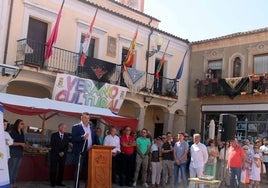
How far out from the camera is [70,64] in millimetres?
16406

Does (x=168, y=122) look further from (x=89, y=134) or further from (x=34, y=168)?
(x=89, y=134)

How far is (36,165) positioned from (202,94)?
12.2 meters

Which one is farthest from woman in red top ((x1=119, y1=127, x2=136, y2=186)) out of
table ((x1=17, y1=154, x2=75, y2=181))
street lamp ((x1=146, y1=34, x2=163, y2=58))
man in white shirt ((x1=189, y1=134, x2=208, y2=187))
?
street lamp ((x1=146, y1=34, x2=163, y2=58))

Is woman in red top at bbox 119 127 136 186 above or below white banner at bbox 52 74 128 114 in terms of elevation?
below

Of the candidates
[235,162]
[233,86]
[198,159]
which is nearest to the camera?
[198,159]

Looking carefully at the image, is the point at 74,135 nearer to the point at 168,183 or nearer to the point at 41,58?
the point at 168,183

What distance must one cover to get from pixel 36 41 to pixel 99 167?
7.99 m

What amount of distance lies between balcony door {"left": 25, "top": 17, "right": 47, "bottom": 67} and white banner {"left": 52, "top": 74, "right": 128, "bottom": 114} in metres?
1.09

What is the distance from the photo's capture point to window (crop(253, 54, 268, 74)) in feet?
62.7

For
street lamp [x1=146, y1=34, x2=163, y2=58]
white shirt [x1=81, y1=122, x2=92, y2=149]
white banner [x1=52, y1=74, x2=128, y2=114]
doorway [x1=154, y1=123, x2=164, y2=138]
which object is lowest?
white shirt [x1=81, y1=122, x2=92, y2=149]

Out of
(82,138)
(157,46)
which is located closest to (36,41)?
(157,46)

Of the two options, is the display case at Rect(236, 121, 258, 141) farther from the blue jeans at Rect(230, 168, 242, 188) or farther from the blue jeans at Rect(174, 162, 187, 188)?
the blue jeans at Rect(174, 162, 187, 188)

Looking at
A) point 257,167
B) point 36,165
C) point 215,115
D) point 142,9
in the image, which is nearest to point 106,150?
point 36,165

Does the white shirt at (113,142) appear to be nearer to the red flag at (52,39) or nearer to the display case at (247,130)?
the red flag at (52,39)
